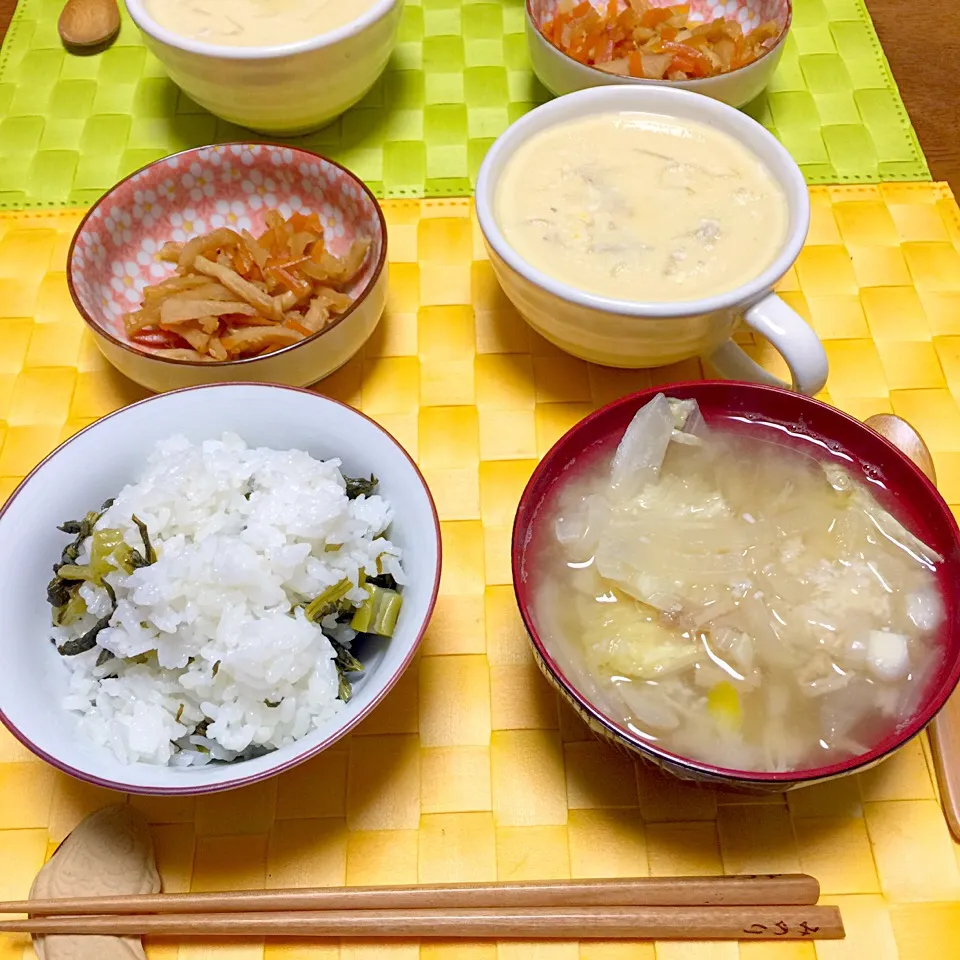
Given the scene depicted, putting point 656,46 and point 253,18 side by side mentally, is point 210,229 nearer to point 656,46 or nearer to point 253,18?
point 253,18

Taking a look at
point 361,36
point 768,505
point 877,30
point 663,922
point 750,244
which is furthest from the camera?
point 877,30

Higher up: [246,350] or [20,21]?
[20,21]

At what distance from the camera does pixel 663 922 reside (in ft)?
3.60

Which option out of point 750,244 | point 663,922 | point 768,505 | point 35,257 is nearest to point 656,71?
point 750,244

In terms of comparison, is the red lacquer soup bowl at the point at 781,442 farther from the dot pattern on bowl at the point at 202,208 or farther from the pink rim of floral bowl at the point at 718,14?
the pink rim of floral bowl at the point at 718,14

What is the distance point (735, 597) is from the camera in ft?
3.84

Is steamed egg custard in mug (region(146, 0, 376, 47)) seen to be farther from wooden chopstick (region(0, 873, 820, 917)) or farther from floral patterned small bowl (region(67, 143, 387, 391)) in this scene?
wooden chopstick (region(0, 873, 820, 917))

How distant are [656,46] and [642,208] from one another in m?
0.58

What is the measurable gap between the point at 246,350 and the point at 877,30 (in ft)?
5.92

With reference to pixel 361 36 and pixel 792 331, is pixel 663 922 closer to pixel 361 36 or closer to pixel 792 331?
pixel 792 331

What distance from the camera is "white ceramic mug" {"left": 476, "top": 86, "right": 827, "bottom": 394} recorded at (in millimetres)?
1360

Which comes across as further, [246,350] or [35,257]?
[35,257]

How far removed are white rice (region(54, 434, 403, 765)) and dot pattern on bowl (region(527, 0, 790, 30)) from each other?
4.18 ft

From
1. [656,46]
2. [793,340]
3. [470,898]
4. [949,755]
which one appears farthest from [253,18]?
[949,755]
